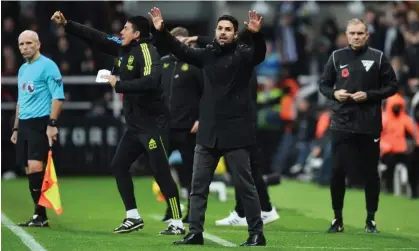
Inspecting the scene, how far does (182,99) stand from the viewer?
14.8 meters

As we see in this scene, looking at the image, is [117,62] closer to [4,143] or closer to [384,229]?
[384,229]

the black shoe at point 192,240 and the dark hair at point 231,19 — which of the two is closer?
the dark hair at point 231,19

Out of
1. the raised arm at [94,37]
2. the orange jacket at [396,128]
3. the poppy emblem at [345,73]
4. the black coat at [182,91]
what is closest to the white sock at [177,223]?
the raised arm at [94,37]

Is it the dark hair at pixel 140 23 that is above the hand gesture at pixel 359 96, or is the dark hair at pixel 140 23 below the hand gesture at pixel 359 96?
above

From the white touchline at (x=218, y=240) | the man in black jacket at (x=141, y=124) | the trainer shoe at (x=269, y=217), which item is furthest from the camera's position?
the trainer shoe at (x=269, y=217)

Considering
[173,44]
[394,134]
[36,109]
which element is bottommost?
[394,134]

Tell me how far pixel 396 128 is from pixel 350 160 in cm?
691

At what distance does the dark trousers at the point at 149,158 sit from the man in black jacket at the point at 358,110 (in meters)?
1.89

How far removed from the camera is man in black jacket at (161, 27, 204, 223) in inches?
578

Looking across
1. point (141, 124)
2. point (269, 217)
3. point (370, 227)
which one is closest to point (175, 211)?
point (141, 124)

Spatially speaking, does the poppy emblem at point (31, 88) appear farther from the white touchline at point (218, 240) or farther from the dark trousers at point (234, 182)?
the dark trousers at point (234, 182)

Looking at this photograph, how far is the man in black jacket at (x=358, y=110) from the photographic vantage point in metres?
13.5

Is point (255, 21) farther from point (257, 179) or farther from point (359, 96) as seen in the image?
point (257, 179)

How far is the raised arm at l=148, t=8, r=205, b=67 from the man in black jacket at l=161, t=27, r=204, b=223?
304 cm
